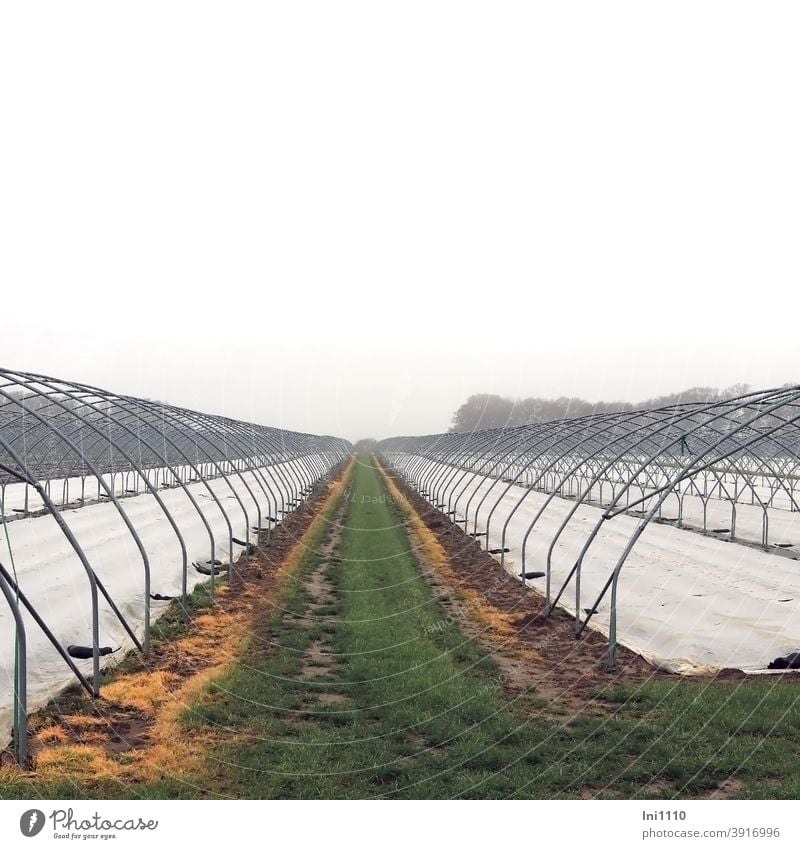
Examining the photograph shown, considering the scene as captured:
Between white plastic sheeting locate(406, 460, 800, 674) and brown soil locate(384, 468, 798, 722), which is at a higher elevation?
white plastic sheeting locate(406, 460, 800, 674)

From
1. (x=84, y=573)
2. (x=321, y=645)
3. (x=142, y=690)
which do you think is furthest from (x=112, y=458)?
(x=142, y=690)

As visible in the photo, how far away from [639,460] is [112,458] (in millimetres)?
23826

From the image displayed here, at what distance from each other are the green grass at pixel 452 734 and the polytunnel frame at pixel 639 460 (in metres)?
1.96

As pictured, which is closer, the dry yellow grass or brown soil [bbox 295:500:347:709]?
the dry yellow grass

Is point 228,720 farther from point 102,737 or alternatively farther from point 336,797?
point 336,797

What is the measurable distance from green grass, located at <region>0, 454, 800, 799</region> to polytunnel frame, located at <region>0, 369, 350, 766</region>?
55.2 inches

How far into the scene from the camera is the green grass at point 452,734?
5941 mm

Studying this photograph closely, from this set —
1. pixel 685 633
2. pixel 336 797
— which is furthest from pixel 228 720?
pixel 685 633

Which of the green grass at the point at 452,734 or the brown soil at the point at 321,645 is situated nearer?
the green grass at the point at 452,734

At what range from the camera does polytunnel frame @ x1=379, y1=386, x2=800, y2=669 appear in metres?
9.52

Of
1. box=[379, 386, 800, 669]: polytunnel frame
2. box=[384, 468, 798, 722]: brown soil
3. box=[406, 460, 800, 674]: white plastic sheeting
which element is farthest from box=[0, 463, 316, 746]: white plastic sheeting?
box=[406, 460, 800, 674]: white plastic sheeting

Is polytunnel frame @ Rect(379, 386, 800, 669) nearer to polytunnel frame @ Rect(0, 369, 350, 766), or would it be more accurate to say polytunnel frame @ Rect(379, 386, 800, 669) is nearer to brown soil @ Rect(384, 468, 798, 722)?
brown soil @ Rect(384, 468, 798, 722)

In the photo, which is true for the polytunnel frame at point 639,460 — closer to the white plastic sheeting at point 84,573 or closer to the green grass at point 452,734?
the green grass at point 452,734

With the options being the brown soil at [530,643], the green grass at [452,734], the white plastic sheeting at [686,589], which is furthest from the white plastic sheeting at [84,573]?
the white plastic sheeting at [686,589]
